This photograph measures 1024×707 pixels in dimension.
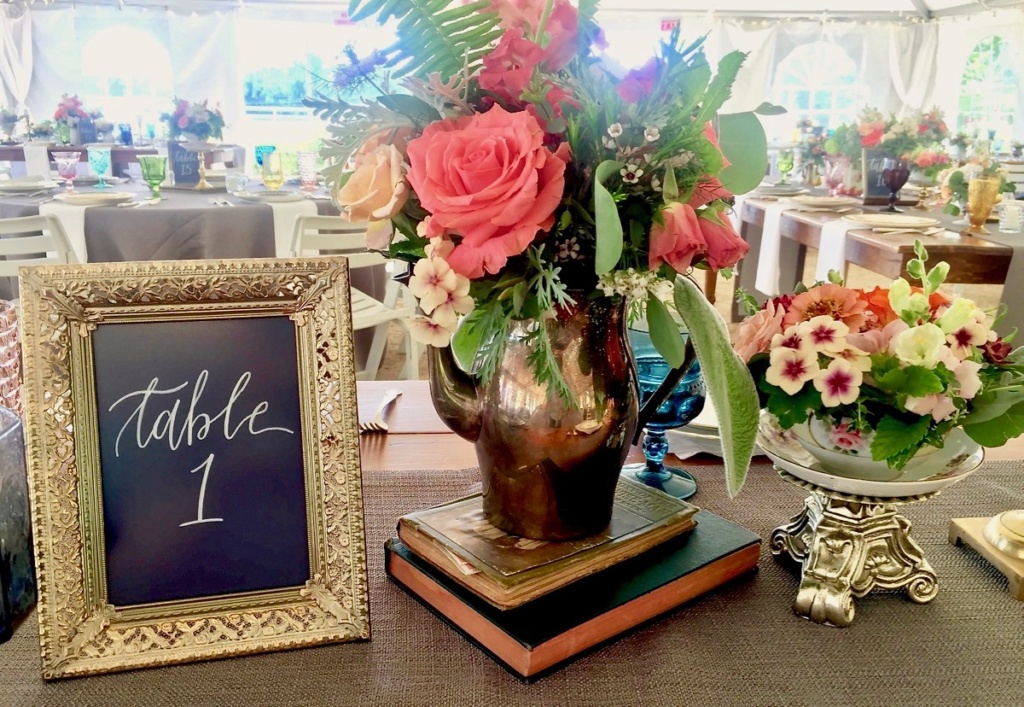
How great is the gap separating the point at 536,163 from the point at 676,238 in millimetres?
100

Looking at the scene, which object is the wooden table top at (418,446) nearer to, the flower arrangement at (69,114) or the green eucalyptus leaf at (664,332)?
the green eucalyptus leaf at (664,332)

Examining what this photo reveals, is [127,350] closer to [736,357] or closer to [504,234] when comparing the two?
[504,234]

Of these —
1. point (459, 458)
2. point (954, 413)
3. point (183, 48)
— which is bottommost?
point (459, 458)

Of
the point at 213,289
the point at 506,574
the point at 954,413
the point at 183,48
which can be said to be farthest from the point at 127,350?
the point at 183,48

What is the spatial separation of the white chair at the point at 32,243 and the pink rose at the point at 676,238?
215 cm

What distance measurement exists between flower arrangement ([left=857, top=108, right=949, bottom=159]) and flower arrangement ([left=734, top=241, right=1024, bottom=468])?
265 centimetres

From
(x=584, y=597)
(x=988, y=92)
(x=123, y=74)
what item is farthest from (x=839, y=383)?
(x=988, y=92)

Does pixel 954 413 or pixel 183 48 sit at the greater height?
pixel 183 48

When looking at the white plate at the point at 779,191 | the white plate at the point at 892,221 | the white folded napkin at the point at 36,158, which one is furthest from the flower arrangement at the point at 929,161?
the white folded napkin at the point at 36,158

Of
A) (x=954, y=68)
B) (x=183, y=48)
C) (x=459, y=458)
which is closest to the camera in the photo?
(x=459, y=458)

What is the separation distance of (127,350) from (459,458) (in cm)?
44

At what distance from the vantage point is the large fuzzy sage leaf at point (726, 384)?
0.52 metres

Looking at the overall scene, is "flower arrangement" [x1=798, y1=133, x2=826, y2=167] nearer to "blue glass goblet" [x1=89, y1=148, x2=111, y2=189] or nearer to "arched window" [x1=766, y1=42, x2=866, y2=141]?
"blue glass goblet" [x1=89, y1=148, x2=111, y2=189]

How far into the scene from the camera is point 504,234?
49cm
